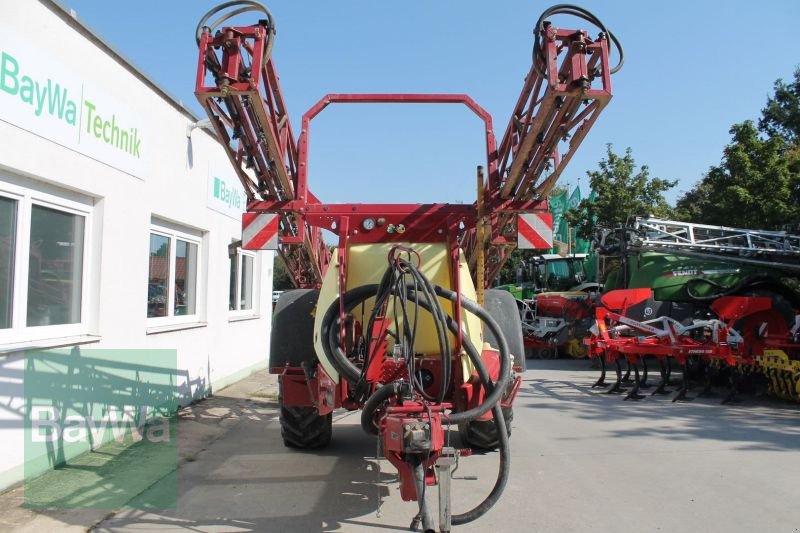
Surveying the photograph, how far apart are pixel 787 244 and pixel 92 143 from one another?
12.3m

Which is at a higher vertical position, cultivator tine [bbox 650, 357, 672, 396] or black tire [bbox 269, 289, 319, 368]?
black tire [bbox 269, 289, 319, 368]

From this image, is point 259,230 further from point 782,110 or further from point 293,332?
point 782,110

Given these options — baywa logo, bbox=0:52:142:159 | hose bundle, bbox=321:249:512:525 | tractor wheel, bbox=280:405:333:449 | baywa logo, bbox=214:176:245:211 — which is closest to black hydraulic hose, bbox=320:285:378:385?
hose bundle, bbox=321:249:512:525

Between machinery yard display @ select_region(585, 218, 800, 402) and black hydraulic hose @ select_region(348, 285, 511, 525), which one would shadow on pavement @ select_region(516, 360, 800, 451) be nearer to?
machinery yard display @ select_region(585, 218, 800, 402)

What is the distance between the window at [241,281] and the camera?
11.4 meters

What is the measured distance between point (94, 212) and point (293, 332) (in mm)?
2397

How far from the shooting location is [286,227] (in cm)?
639

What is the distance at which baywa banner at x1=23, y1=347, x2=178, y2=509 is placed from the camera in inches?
201

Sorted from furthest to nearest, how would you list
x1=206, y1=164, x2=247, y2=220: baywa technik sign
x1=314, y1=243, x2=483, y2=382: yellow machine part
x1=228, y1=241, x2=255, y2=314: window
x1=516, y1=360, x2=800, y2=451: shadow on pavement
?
x1=228, y1=241, x2=255, y2=314: window < x1=206, y1=164, x2=247, y2=220: baywa technik sign < x1=516, y1=360, x2=800, y2=451: shadow on pavement < x1=314, y1=243, x2=483, y2=382: yellow machine part

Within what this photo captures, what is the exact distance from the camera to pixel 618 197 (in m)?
22.4

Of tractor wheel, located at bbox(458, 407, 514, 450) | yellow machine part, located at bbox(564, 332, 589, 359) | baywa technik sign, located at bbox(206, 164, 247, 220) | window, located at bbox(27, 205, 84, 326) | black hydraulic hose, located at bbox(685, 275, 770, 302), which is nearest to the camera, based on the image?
window, located at bbox(27, 205, 84, 326)

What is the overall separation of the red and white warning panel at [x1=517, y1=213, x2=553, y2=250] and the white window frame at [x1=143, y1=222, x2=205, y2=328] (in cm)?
445

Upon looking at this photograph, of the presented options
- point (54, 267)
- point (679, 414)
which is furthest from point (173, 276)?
point (679, 414)

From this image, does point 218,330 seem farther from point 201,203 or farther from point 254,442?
point 254,442
